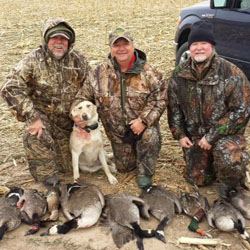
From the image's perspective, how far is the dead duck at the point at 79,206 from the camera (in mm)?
4105

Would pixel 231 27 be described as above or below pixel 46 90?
above

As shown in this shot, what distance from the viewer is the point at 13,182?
528 centimetres

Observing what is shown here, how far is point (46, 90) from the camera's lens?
16.9 feet

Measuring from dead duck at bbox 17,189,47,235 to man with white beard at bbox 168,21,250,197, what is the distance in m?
1.89

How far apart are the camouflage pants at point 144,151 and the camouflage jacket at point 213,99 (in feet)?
1.01

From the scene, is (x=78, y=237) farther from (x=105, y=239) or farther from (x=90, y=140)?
(x=90, y=140)

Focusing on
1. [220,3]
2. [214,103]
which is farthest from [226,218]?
[220,3]

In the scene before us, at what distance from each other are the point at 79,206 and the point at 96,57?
21.9 ft

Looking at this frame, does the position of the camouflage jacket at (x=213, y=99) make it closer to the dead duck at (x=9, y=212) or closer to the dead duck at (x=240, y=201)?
the dead duck at (x=240, y=201)

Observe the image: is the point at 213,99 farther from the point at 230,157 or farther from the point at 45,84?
the point at 45,84

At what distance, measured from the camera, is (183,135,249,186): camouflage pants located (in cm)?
459

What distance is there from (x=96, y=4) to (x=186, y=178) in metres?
15.7

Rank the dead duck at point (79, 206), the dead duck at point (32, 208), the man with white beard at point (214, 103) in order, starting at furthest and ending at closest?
the man with white beard at point (214, 103) → the dead duck at point (32, 208) → the dead duck at point (79, 206)

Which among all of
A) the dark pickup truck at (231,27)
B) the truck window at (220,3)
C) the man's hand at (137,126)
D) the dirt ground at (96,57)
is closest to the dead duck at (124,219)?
the dirt ground at (96,57)
